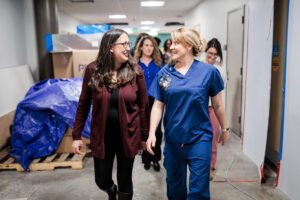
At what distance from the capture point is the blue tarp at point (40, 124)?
11.1 ft

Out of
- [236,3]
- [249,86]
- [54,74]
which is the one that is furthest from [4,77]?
[236,3]

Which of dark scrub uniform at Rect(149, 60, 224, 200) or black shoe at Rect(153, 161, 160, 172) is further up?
dark scrub uniform at Rect(149, 60, 224, 200)

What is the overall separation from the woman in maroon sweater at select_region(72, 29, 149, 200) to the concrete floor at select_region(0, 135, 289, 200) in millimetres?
772

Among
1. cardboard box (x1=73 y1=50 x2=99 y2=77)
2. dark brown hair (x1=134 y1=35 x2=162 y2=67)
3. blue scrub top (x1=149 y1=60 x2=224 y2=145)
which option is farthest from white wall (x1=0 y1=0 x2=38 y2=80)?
blue scrub top (x1=149 y1=60 x2=224 y2=145)

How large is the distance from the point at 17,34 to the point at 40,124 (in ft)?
6.11

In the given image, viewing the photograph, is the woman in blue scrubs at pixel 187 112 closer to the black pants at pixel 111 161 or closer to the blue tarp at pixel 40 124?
the black pants at pixel 111 161

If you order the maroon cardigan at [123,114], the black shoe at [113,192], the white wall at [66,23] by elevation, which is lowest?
the black shoe at [113,192]

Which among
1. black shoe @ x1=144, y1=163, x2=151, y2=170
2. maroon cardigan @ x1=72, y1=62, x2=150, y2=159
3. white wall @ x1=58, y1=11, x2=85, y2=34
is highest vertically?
white wall @ x1=58, y1=11, x2=85, y2=34

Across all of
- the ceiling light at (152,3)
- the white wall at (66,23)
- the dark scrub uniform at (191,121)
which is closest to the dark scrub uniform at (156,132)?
the dark scrub uniform at (191,121)

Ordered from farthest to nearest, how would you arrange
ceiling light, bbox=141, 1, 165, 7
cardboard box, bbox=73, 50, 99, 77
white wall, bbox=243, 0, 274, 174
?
ceiling light, bbox=141, 1, 165, 7 < cardboard box, bbox=73, 50, 99, 77 < white wall, bbox=243, 0, 274, 174

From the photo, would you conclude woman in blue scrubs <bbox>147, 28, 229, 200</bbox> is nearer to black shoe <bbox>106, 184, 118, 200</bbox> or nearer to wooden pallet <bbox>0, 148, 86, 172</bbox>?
black shoe <bbox>106, 184, 118, 200</bbox>

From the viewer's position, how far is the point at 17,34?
15.0 feet

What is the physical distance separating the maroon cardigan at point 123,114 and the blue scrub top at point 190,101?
0.19m

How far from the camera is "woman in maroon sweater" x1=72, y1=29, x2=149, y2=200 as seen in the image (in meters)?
1.89
